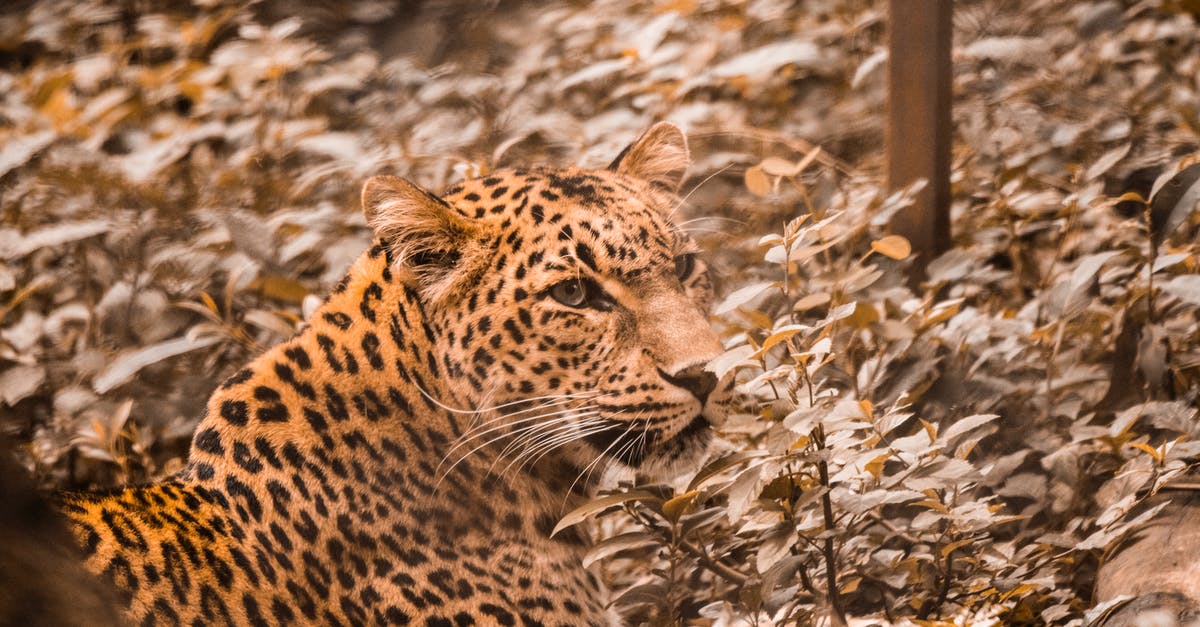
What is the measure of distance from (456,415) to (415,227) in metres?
0.67

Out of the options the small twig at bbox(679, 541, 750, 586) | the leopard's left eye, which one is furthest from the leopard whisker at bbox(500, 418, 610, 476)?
the leopard's left eye

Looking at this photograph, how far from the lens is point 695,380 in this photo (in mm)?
3709

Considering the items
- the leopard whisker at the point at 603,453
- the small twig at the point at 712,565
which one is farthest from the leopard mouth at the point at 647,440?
the small twig at the point at 712,565

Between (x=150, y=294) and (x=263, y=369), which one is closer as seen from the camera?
(x=263, y=369)

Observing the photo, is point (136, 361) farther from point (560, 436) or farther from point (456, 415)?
point (560, 436)

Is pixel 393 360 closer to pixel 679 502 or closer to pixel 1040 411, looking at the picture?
pixel 679 502

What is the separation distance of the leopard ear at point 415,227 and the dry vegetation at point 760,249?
0.95m

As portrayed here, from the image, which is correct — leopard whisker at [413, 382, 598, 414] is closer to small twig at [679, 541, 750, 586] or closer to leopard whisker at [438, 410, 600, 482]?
leopard whisker at [438, 410, 600, 482]

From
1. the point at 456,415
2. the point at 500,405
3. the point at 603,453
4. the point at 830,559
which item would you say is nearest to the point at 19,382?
the point at 456,415

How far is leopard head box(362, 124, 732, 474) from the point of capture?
3.79m

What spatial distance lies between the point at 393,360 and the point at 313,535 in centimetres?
64

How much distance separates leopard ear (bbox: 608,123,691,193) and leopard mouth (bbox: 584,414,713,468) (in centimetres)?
112

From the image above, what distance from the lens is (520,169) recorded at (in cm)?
429

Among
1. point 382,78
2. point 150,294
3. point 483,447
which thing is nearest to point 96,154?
point 150,294
